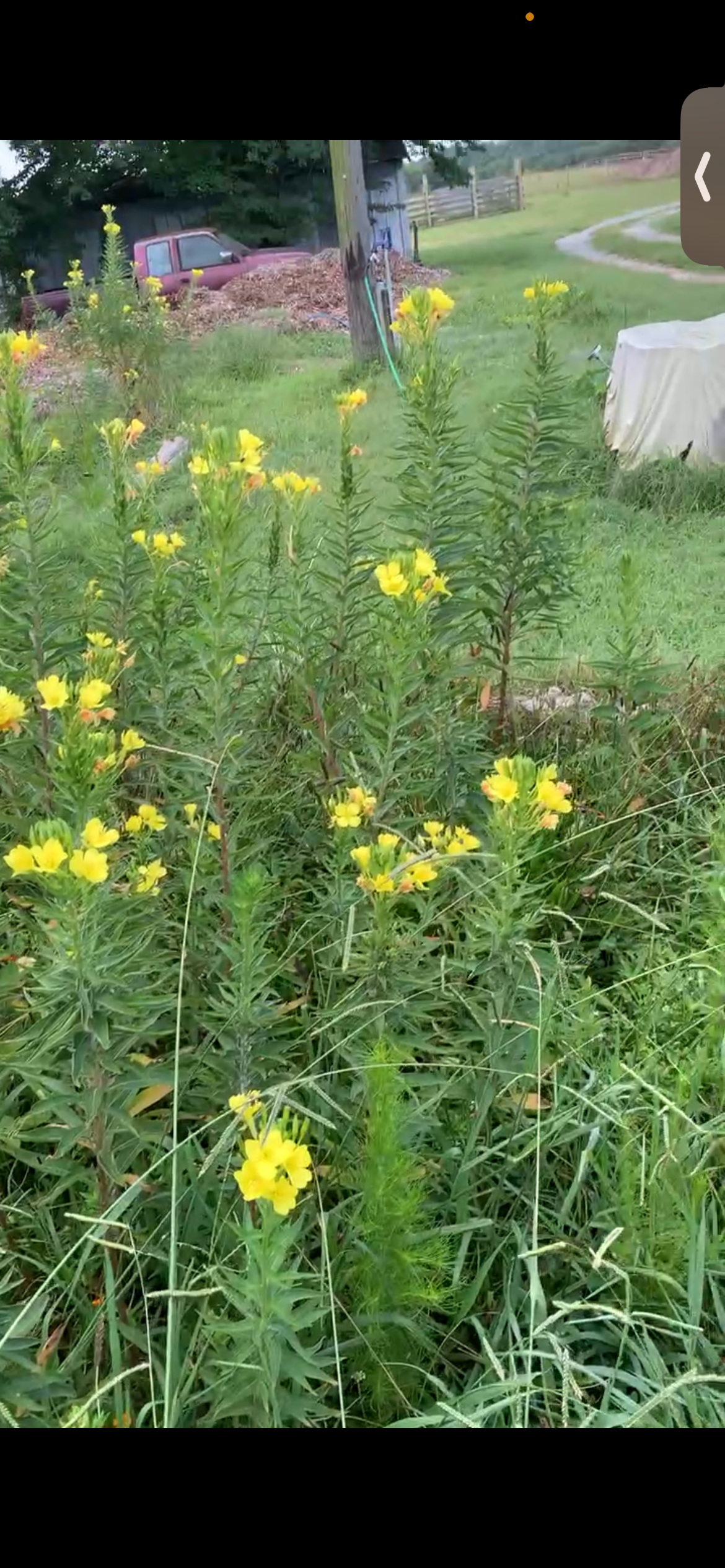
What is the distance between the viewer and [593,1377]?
0.79 m

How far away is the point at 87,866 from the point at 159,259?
7.53ft

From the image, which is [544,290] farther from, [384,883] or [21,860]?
[21,860]

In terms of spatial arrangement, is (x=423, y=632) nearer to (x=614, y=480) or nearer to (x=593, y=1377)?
(x=593, y=1377)

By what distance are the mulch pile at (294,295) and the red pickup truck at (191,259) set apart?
40 mm

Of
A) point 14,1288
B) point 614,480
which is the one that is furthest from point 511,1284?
point 614,480

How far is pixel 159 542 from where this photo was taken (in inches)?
47.8

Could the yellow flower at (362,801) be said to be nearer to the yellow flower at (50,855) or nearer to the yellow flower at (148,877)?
the yellow flower at (148,877)

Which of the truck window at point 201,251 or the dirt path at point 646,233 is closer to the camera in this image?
the dirt path at point 646,233

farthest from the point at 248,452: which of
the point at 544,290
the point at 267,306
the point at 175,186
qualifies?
the point at 267,306

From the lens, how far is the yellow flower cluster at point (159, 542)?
47.9 inches

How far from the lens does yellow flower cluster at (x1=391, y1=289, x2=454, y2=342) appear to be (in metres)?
1.30

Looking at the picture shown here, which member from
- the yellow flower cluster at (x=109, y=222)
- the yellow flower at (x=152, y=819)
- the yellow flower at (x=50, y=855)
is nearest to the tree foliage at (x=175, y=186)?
the yellow flower cluster at (x=109, y=222)

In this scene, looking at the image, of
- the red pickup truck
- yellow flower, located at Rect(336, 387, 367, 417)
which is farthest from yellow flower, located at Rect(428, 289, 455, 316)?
the red pickup truck

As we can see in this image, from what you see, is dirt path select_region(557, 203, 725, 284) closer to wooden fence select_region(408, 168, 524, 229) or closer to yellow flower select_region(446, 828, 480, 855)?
wooden fence select_region(408, 168, 524, 229)
